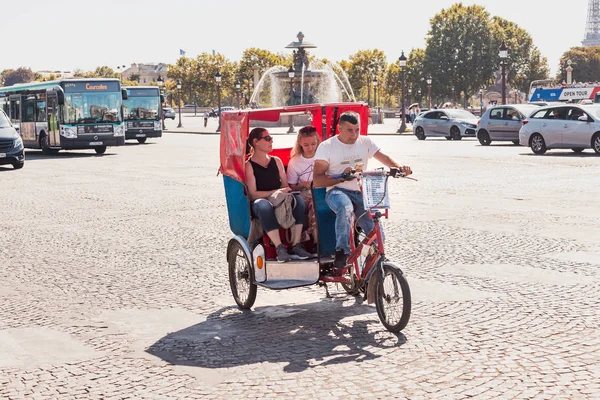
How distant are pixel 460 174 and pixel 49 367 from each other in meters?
14.7

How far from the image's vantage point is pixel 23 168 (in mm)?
25500

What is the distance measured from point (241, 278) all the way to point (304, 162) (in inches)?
40.4

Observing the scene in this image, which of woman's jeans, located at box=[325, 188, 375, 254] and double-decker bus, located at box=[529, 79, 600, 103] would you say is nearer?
woman's jeans, located at box=[325, 188, 375, 254]

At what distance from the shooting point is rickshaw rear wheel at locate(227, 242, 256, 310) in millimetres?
6828

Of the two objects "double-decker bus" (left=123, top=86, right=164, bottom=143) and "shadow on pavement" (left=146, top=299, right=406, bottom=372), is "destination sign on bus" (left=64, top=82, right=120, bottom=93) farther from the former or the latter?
"shadow on pavement" (left=146, top=299, right=406, bottom=372)

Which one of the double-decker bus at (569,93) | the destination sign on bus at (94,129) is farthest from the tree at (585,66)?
the destination sign on bus at (94,129)

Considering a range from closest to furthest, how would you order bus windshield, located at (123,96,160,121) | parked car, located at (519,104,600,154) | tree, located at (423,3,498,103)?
parked car, located at (519,104,600,154)
bus windshield, located at (123,96,160,121)
tree, located at (423,3,498,103)

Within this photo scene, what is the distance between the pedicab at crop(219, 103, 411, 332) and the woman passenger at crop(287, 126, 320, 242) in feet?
0.68

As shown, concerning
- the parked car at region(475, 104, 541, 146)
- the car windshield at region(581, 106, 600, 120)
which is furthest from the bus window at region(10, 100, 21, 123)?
the car windshield at region(581, 106, 600, 120)

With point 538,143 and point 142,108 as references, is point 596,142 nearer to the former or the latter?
point 538,143

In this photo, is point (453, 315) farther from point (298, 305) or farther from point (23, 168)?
point (23, 168)

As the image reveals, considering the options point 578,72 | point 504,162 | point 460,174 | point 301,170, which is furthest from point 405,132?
point 578,72

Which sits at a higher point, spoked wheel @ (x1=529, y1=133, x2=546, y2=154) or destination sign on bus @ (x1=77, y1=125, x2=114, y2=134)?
destination sign on bus @ (x1=77, y1=125, x2=114, y2=134)

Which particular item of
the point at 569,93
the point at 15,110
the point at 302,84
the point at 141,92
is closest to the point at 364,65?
the point at 302,84
